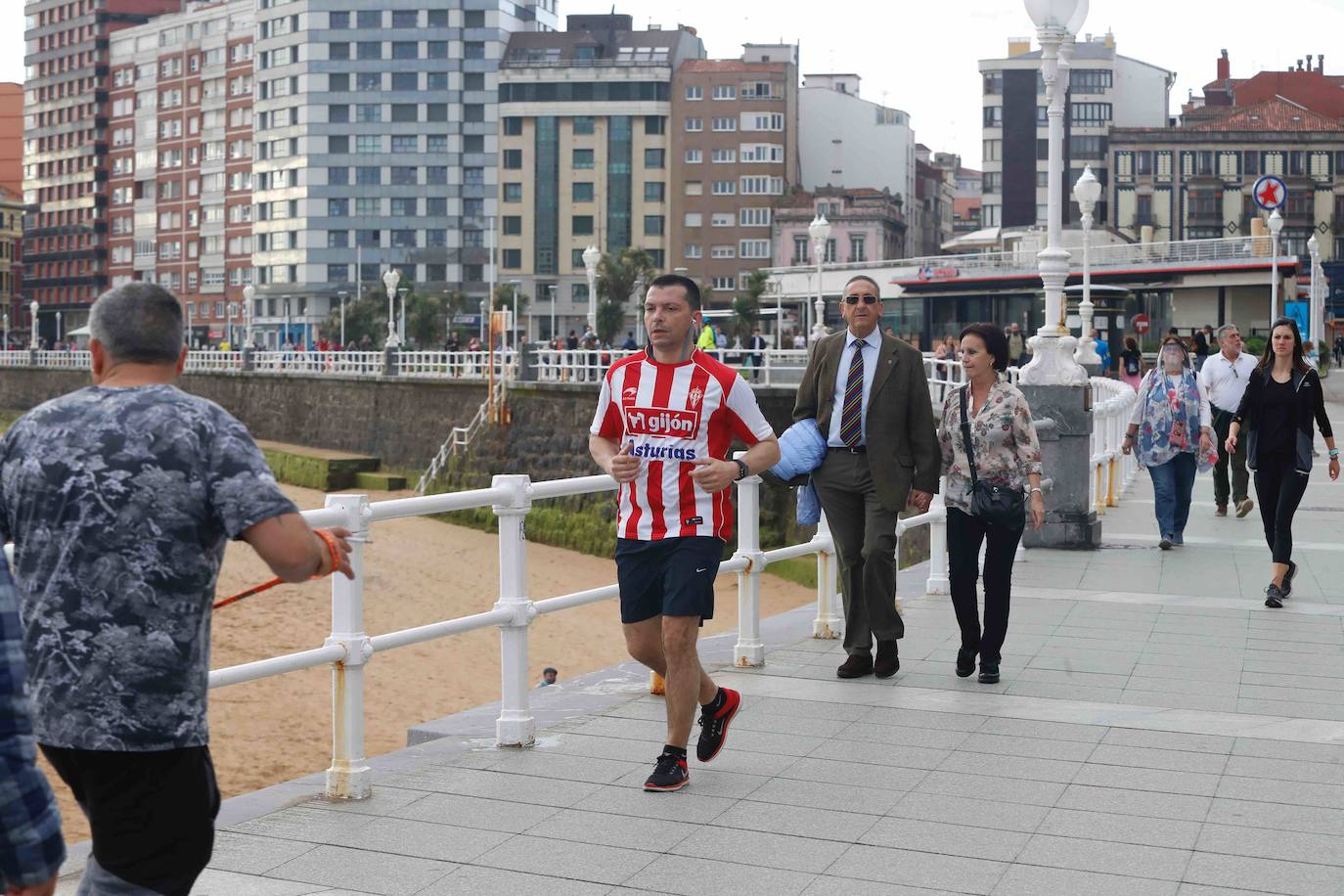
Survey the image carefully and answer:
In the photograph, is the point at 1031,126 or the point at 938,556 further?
the point at 1031,126

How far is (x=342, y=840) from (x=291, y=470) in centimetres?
4658

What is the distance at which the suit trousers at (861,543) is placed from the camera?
760 centimetres

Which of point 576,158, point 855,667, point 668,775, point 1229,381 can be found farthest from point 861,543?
point 576,158

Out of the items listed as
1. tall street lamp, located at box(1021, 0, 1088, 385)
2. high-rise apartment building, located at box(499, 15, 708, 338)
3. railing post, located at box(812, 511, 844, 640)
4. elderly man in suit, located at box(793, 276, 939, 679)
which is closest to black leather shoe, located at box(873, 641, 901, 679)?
elderly man in suit, located at box(793, 276, 939, 679)

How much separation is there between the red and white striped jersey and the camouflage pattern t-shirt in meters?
2.57

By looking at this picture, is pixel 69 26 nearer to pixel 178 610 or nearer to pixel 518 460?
pixel 518 460

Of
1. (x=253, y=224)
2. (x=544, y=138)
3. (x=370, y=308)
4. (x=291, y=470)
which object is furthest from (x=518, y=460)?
(x=253, y=224)

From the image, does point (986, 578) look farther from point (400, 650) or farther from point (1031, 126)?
point (1031, 126)

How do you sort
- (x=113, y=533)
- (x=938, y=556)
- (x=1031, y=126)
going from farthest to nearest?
(x=1031, y=126) < (x=938, y=556) < (x=113, y=533)

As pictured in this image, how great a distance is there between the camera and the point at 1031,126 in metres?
98.6

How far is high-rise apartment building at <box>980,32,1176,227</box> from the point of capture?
320 ft

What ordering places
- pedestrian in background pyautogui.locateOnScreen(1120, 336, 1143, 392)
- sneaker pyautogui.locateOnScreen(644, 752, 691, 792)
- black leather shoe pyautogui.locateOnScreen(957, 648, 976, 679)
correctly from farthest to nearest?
pedestrian in background pyautogui.locateOnScreen(1120, 336, 1143, 392) < black leather shoe pyautogui.locateOnScreen(957, 648, 976, 679) < sneaker pyautogui.locateOnScreen(644, 752, 691, 792)

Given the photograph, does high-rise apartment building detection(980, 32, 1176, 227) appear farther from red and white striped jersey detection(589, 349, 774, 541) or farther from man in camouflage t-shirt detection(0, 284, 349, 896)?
man in camouflage t-shirt detection(0, 284, 349, 896)

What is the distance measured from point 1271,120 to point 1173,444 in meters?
89.6
